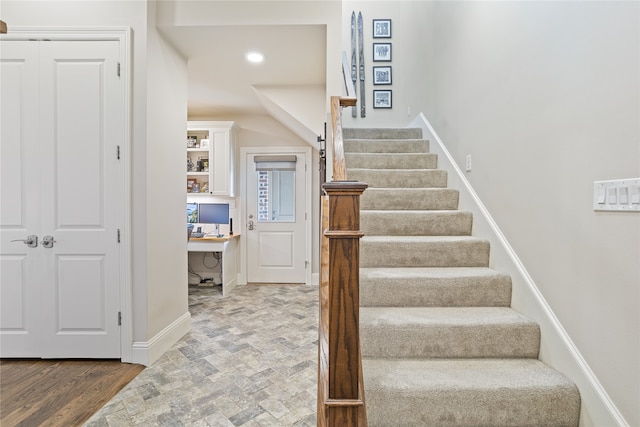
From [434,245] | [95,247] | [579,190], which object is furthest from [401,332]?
[95,247]

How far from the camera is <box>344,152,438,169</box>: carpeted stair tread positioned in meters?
2.86

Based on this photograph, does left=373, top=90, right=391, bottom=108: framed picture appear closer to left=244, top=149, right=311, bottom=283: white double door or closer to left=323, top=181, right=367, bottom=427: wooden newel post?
left=244, top=149, right=311, bottom=283: white double door

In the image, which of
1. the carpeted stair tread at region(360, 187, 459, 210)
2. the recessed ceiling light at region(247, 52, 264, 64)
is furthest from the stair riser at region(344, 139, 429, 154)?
the recessed ceiling light at region(247, 52, 264, 64)

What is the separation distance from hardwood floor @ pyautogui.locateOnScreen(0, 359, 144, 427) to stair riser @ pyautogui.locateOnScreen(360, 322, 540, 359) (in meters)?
1.70

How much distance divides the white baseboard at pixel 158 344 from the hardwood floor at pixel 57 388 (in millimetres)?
78

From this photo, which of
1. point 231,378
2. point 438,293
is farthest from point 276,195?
point 438,293

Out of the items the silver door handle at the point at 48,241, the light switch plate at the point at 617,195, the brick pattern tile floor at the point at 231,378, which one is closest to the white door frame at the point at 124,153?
the brick pattern tile floor at the point at 231,378

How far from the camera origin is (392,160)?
2898 millimetres

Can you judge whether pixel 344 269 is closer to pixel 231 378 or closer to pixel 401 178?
pixel 231 378

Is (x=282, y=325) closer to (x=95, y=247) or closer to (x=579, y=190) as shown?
(x=95, y=247)

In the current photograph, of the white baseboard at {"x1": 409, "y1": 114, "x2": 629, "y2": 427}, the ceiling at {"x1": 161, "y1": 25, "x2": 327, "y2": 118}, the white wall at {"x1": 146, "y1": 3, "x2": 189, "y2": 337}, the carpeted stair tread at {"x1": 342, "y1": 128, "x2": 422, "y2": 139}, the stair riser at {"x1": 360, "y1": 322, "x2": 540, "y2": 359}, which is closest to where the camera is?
the white baseboard at {"x1": 409, "y1": 114, "x2": 629, "y2": 427}

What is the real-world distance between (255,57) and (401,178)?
6.24 feet

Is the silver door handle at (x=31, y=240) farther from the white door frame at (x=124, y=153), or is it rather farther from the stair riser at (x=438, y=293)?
the stair riser at (x=438, y=293)

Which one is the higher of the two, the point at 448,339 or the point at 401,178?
the point at 401,178
